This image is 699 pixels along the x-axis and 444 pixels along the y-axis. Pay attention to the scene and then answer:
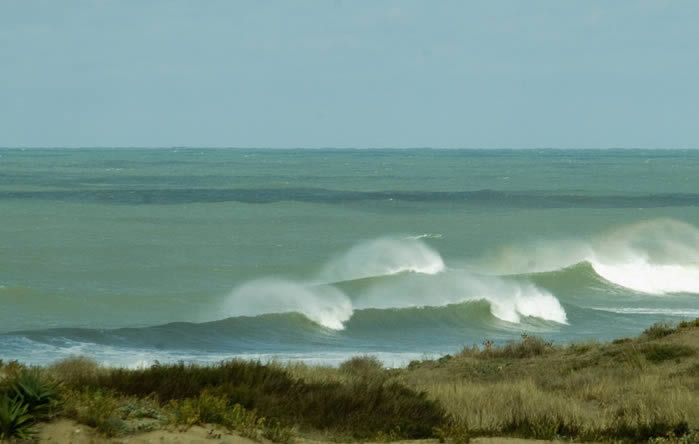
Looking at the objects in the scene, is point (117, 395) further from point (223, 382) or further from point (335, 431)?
point (335, 431)

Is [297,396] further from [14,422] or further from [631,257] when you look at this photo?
[631,257]

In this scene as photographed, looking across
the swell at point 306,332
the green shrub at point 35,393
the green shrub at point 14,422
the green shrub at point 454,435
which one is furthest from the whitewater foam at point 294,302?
the green shrub at point 14,422

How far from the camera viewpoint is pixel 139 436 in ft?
29.1

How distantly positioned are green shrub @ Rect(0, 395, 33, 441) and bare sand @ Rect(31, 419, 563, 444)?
0.12m

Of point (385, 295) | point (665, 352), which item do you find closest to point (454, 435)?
point (665, 352)

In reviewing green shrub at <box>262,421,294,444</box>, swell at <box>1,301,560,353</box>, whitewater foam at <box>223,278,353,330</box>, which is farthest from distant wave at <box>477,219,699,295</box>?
green shrub at <box>262,421,294,444</box>

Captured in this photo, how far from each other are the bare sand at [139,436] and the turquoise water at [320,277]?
38.4ft

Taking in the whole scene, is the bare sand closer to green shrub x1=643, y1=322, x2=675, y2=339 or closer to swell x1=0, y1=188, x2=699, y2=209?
green shrub x1=643, y1=322, x2=675, y2=339

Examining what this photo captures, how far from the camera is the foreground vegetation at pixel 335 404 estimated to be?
912 centimetres

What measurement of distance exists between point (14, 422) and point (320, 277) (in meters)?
29.8

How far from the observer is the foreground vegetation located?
9.12 meters

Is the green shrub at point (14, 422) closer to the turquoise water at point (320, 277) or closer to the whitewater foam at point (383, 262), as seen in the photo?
the turquoise water at point (320, 277)

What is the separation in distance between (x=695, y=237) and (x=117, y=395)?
4686 cm

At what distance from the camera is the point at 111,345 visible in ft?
76.3
